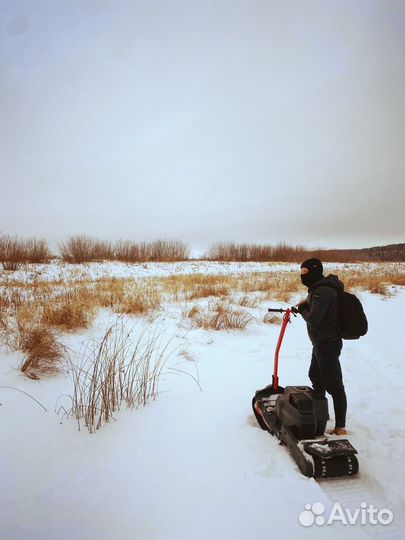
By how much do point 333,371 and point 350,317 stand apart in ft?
1.99

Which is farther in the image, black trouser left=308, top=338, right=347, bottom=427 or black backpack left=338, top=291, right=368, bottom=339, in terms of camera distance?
black trouser left=308, top=338, right=347, bottom=427

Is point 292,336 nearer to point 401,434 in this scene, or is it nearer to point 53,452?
point 401,434

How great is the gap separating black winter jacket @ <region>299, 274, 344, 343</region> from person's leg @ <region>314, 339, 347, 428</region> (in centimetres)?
10

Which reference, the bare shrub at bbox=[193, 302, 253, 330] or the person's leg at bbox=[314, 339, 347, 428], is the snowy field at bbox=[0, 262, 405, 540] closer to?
the person's leg at bbox=[314, 339, 347, 428]

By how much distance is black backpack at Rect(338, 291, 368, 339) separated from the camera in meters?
2.87

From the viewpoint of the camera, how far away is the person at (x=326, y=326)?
2934 millimetres

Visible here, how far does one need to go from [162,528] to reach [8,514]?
1.10 m

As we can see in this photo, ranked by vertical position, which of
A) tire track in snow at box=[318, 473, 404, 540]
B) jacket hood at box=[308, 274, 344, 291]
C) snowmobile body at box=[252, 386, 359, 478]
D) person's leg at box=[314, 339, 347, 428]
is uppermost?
jacket hood at box=[308, 274, 344, 291]

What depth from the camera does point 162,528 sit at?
6.73 ft

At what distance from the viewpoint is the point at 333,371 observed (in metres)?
3.06

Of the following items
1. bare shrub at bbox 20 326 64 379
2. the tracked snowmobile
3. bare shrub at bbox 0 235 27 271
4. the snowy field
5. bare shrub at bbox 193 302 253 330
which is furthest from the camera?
bare shrub at bbox 0 235 27 271

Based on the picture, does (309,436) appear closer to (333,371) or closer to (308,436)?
(308,436)

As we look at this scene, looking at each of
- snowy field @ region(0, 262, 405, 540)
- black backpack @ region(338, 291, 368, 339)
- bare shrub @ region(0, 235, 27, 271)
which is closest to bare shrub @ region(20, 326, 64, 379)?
snowy field @ region(0, 262, 405, 540)

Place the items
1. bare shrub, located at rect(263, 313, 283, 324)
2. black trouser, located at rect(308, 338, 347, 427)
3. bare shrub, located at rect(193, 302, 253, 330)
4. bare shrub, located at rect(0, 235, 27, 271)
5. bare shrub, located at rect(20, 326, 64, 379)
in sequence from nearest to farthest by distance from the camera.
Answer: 1. black trouser, located at rect(308, 338, 347, 427)
2. bare shrub, located at rect(20, 326, 64, 379)
3. bare shrub, located at rect(193, 302, 253, 330)
4. bare shrub, located at rect(263, 313, 283, 324)
5. bare shrub, located at rect(0, 235, 27, 271)
